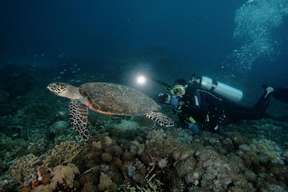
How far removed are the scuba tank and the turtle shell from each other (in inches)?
99.3

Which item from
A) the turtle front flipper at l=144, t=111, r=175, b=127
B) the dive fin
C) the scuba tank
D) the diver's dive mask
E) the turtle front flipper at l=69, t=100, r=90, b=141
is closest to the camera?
the turtle front flipper at l=69, t=100, r=90, b=141

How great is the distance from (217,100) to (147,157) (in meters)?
3.59

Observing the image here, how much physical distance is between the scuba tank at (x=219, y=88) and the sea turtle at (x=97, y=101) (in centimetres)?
243

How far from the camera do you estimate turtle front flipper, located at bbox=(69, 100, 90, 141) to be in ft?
16.2

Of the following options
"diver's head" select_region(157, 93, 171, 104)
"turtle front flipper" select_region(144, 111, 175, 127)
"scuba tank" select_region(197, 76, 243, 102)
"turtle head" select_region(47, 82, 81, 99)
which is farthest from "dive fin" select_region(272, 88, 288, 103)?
"turtle head" select_region(47, 82, 81, 99)

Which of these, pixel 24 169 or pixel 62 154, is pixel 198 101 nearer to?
pixel 62 154

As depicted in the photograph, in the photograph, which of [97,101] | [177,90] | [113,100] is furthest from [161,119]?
[97,101]

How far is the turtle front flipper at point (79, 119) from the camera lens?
495 cm

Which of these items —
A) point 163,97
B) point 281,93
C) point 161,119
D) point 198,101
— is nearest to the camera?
point 161,119

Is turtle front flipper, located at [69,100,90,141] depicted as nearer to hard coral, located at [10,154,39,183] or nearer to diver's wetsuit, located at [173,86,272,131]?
hard coral, located at [10,154,39,183]

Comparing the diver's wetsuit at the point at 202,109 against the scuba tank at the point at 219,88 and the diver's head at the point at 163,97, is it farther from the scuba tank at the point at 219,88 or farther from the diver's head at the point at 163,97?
the scuba tank at the point at 219,88

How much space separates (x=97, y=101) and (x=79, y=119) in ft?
1.67

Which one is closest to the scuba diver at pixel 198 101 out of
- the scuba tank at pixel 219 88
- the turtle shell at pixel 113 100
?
the scuba tank at pixel 219 88

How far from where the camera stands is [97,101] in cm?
526
